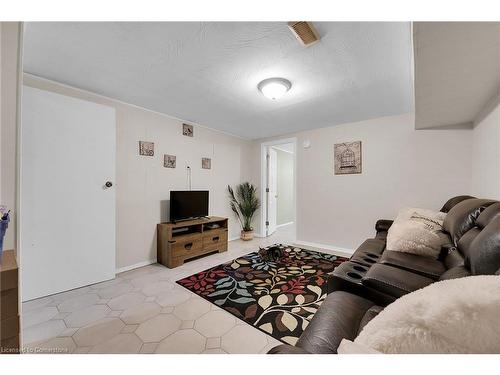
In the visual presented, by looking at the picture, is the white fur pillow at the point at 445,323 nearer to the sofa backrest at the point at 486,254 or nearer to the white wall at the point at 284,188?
the sofa backrest at the point at 486,254

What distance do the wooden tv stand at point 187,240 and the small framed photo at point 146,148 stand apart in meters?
1.02

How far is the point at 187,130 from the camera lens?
128 inches

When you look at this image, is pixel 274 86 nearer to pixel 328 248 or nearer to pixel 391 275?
pixel 391 275

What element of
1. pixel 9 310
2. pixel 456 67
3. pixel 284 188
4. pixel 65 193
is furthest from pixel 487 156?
pixel 65 193

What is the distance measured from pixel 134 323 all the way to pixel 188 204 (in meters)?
1.72

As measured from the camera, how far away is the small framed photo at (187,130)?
3199 mm

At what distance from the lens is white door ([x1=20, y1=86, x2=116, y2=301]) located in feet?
6.14

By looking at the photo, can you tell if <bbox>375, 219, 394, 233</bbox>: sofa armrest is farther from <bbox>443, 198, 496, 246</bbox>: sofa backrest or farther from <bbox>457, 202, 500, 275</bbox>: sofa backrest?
<bbox>457, 202, 500, 275</bbox>: sofa backrest

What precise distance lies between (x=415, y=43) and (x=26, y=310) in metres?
3.41

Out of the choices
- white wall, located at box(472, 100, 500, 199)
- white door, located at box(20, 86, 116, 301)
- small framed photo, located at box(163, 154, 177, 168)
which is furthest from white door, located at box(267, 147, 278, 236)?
white wall, located at box(472, 100, 500, 199)

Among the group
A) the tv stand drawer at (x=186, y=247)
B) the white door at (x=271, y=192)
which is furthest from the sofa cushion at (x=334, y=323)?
the white door at (x=271, y=192)

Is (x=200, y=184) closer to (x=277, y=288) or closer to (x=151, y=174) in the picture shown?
(x=151, y=174)

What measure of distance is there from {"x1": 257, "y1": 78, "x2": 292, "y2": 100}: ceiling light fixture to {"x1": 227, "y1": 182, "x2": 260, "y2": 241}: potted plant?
2304 mm

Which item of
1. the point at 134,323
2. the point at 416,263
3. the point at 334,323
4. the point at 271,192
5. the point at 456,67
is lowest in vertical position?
the point at 134,323
